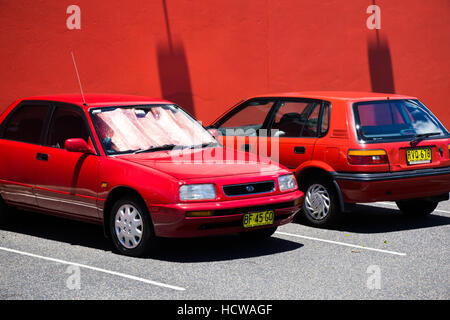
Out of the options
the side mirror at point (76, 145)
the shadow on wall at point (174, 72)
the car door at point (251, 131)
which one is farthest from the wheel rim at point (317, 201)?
the shadow on wall at point (174, 72)

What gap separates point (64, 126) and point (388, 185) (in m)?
3.79

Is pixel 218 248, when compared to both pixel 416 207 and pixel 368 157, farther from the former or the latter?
pixel 416 207

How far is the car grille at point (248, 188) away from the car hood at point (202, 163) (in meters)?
0.12

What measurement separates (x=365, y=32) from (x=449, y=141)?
6941mm

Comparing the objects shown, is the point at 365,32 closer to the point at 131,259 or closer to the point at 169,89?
the point at 169,89

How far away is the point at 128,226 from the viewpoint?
7281 millimetres

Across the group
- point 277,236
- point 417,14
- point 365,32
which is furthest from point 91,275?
point 417,14

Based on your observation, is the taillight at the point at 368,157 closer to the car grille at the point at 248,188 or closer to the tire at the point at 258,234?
the tire at the point at 258,234

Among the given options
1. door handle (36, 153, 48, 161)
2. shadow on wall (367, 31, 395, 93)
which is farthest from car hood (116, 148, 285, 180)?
shadow on wall (367, 31, 395, 93)

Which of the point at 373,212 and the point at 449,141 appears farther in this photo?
the point at 373,212

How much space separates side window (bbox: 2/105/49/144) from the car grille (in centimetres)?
253

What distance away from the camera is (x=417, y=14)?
53.4 ft

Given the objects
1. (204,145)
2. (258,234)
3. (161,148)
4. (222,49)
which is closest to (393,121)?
(258,234)

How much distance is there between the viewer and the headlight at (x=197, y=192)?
273 inches
